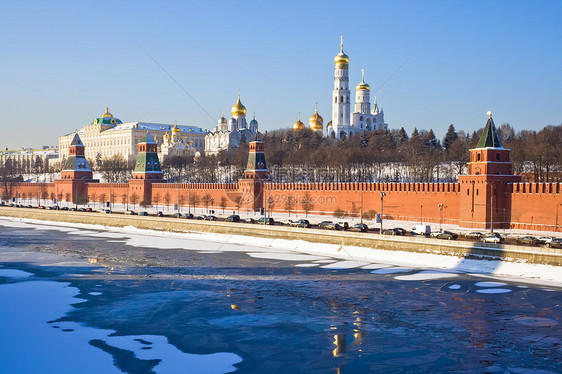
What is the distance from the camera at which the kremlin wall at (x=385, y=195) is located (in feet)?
92.5

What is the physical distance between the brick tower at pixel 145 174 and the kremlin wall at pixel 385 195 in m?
0.07

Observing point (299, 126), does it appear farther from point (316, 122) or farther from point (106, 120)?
point (106, 120)

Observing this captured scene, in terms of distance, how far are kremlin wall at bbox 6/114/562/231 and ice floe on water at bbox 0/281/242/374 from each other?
16488 mm

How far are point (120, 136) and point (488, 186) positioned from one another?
76.1m

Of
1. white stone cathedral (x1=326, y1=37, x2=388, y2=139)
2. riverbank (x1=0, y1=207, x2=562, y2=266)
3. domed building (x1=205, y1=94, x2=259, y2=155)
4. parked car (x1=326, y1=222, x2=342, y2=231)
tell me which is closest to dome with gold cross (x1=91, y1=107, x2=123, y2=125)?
domed building (x1=205, y1=94, x2=259, y2=155)

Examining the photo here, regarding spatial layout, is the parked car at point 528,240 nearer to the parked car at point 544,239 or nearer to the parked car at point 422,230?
the parked car at point 544,239

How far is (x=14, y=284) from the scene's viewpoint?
63.8 ft

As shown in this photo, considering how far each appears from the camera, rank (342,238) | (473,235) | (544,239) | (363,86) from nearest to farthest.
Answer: (544,239)
(473,235)
(342,238)
(363,86)

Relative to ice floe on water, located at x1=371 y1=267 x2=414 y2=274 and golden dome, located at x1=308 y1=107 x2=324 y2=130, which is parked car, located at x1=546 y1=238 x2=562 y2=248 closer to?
ice floe on water, located at x1=371 y1=267 x2=414 y2=274

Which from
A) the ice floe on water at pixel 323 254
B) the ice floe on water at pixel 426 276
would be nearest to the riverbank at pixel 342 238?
the ice floe on water at pixel 323 254

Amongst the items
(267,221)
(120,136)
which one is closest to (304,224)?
(267,221)

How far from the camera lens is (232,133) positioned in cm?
8262

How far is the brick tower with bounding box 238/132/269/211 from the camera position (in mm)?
41094

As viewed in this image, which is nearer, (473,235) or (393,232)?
(473,235)
